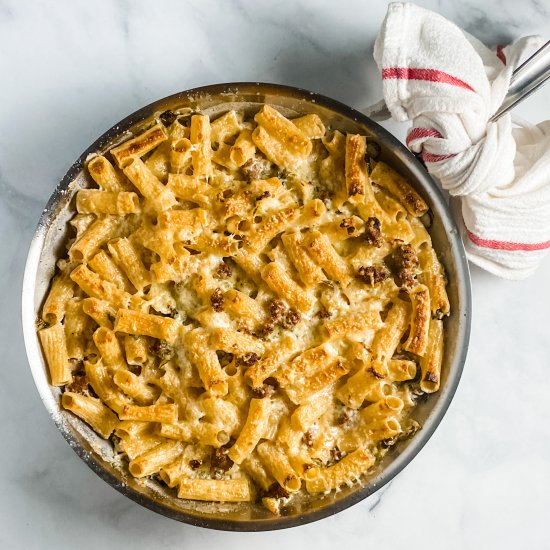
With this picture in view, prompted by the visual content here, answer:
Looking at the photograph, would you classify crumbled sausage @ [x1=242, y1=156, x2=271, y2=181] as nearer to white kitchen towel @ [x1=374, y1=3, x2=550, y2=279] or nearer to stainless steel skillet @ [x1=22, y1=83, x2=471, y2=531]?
stainless steel skillet @ [x1=22, y1=83, x2=471, y2=531]

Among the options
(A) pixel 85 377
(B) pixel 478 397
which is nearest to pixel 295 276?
(A) pixel 85 377

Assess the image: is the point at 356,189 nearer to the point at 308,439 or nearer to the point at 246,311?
the point at 246,311

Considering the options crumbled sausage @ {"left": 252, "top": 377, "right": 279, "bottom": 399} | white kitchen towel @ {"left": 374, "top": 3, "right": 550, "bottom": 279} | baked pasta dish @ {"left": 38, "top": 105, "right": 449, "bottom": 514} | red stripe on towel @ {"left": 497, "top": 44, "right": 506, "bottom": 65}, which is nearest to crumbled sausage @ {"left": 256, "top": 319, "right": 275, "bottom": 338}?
baked pasta dish @ {"left": 38, "top": 105, "right": 449, "bottom": 514}

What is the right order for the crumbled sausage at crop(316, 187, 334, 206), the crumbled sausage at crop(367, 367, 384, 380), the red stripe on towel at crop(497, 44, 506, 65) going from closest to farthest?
the crumbled sausage at crop(367, 367, 384, 380) < the crumbled sausage at crop(316, 187, 334, 206) < the red stripe on towel at crop(497, 44, 506, 65)

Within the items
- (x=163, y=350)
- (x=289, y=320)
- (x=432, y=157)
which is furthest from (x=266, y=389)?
(x=432, y=157)

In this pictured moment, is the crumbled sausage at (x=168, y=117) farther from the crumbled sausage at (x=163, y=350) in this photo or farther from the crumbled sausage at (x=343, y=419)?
the crumbled sausage at (x=343, y=419)

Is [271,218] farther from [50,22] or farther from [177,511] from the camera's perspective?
[50,22]
